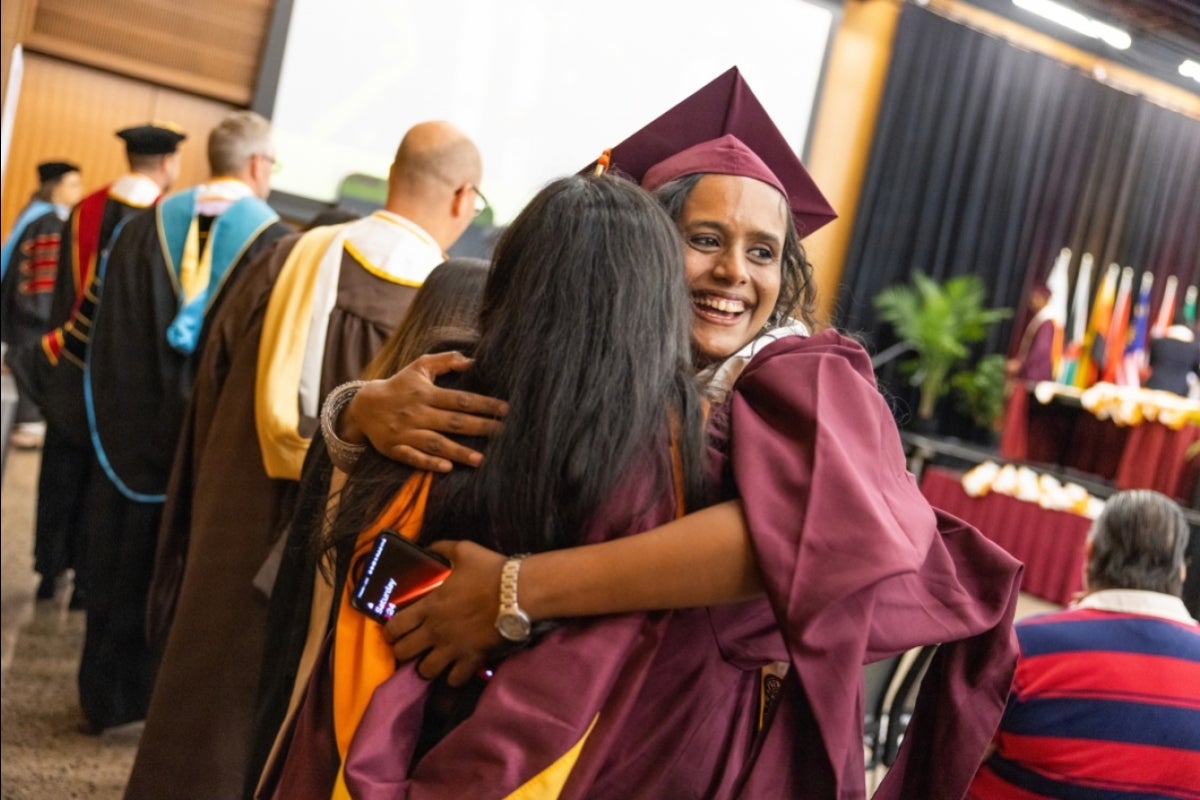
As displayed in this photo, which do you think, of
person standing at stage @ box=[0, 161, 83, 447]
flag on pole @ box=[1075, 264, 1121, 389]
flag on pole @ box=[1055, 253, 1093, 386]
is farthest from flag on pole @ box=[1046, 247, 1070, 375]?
person standing at stage @ box=[0, 161, 83, 447]

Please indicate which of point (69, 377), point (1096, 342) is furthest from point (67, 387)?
point (1096, 342)

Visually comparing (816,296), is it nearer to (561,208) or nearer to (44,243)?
(561,208)

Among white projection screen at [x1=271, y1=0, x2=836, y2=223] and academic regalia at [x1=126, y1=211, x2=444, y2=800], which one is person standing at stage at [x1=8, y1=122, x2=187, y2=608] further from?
white projection screen at [x1=271, y1=0, x2=836, y2=223]

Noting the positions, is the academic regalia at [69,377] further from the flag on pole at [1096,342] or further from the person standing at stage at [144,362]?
the flag on pole at [1096,342]

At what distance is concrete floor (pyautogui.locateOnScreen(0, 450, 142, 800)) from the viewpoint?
291cm

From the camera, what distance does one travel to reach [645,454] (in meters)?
1.07

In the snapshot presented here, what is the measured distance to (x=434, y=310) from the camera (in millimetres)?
1781

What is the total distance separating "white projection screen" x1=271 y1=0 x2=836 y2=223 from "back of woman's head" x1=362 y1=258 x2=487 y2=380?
265 inches

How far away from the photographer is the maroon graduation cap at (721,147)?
137 centimetres

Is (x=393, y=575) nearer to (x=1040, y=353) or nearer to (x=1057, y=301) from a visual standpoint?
(x=1040, y=353)

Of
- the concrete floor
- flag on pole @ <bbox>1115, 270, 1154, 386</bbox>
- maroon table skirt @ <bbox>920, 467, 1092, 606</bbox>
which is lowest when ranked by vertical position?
the concrete floor

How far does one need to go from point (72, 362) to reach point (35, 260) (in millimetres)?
Answer: 2411

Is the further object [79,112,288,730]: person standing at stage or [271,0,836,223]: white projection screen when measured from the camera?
[271,0,836,223]: white projection screen

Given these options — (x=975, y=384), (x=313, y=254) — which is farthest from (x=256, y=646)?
(x=975, y=384)
